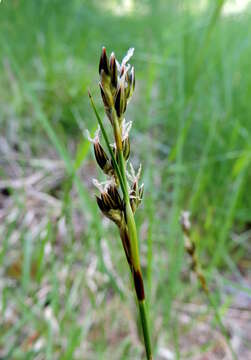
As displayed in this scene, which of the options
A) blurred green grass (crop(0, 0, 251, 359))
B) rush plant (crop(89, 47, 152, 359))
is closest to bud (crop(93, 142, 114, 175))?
rush plant (crop(89, 47, 152, 359))

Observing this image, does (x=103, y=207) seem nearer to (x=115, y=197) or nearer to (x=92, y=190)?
(x=115, y=197)

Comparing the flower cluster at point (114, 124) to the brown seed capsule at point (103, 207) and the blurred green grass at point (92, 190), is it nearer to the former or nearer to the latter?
the brown seed capsule at point (103, 207)

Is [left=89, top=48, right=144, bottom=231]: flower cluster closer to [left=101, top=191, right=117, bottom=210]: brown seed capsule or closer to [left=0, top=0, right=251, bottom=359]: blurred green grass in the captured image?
[left=101, top=191, right=117, bottom=210]: brown seed capsule

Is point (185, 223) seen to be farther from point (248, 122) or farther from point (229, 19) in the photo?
point (229, 19)

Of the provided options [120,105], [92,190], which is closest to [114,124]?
[120,105]

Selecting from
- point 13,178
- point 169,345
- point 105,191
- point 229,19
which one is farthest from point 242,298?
point 229,19

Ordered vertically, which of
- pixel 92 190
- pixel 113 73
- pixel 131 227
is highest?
pixel 92 190

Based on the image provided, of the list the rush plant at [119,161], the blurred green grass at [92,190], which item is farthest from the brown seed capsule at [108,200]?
the blurred green grass at [92,190]
